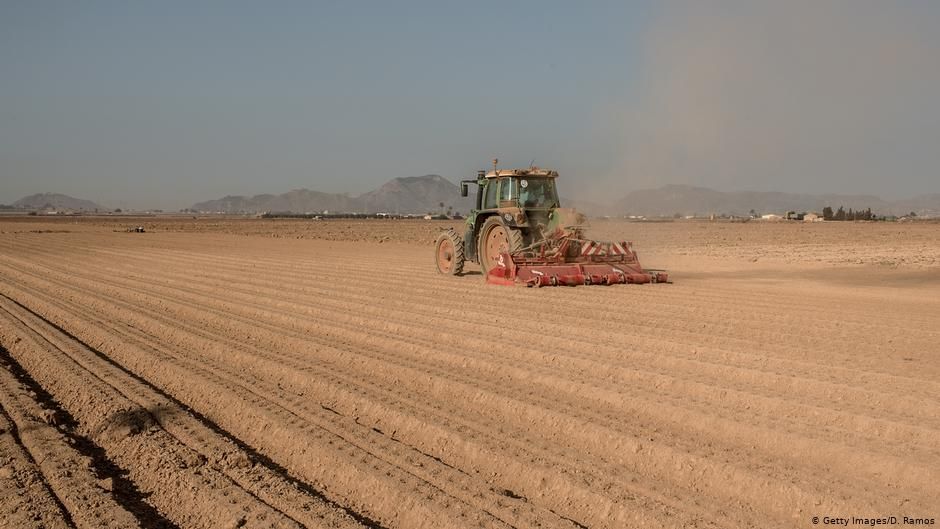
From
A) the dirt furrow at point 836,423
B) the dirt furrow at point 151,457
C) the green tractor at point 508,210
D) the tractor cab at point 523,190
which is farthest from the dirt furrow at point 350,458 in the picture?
the tractor cab at point 523,190

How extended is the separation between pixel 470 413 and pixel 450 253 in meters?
10.2

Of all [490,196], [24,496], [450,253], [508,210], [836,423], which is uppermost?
[490,196]

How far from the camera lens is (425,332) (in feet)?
28.7

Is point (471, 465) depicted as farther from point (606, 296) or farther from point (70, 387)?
point (606, 296)

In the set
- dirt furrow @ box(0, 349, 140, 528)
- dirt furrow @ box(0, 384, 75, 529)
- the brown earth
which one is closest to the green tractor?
the brown earth

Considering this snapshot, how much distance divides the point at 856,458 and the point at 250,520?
3344 mm

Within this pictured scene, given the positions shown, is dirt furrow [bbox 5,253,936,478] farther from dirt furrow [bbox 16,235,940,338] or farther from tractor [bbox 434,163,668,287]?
tractor [bbox 434,163,668,287]

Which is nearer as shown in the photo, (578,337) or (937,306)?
(578,337)

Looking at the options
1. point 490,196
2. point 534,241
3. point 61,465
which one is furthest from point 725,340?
point 490,196

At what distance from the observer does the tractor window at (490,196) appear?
47.0 ft

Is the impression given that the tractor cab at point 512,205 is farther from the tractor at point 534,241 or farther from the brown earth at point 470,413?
the brown earth at point 470,413

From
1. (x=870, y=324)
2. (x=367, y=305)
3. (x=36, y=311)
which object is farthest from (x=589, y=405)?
(x=36, y=311)

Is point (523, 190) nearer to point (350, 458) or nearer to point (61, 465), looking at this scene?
point (350, 458)

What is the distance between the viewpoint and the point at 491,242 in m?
14.3
